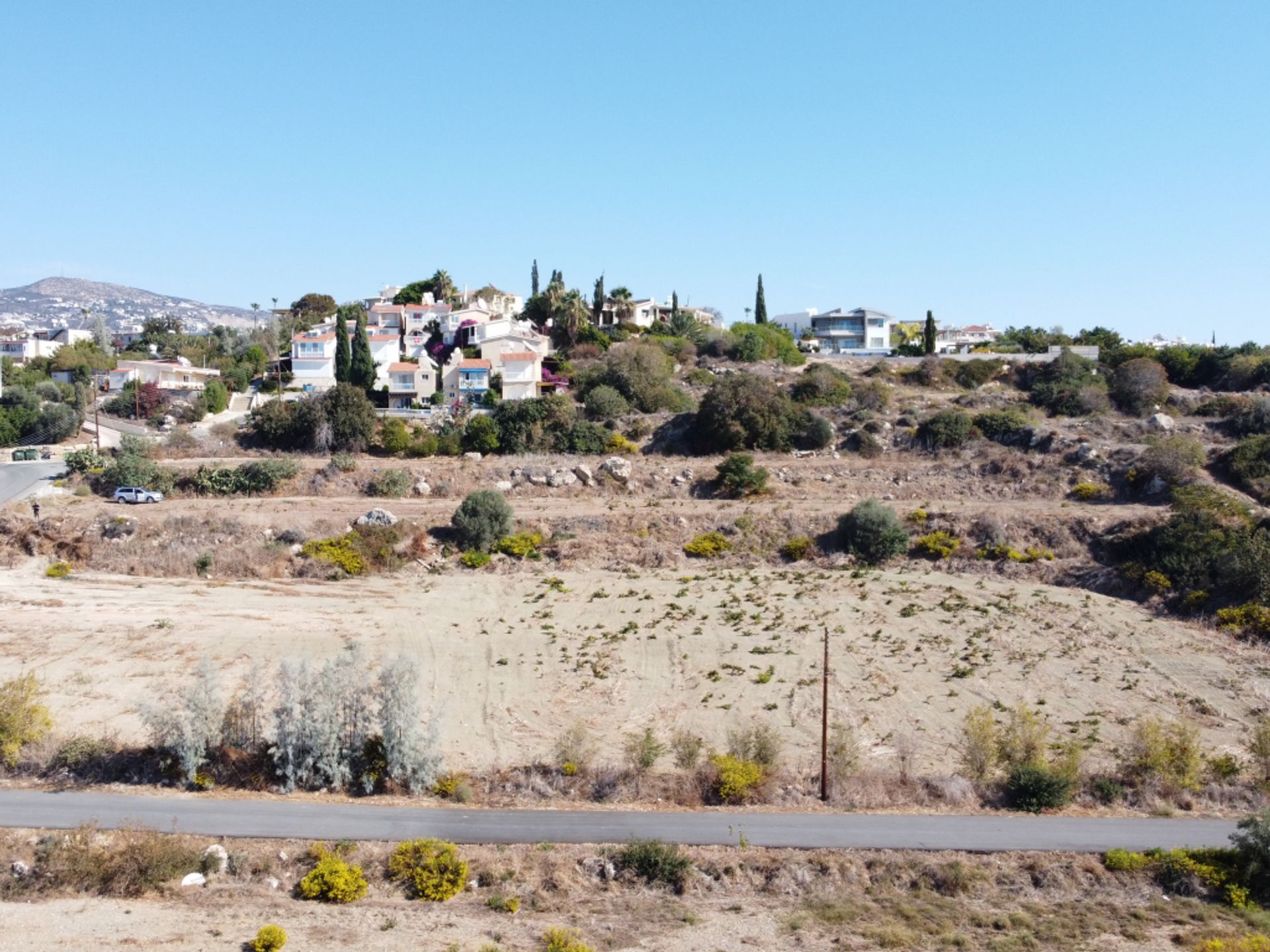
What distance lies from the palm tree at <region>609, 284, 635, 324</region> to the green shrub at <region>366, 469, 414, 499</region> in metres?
40.8

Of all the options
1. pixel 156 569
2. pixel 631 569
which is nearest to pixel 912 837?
pixel 631 569

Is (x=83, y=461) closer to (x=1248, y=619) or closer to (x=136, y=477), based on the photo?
(x=136, y=477)

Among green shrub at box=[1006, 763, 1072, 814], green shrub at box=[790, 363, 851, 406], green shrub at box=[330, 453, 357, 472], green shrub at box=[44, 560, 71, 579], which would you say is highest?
green shrub at box=[790, 363, 851, 406]

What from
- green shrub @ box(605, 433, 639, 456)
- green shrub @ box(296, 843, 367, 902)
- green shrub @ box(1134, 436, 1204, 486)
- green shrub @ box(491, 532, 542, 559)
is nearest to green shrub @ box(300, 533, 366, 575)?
green shrub @ box(491, 532, 542, 559)

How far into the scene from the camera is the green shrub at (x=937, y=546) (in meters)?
39.4

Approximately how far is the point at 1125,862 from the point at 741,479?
30.3 metres

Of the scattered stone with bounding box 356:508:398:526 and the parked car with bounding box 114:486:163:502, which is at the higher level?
the parked car with bounding box 114:486:163:502

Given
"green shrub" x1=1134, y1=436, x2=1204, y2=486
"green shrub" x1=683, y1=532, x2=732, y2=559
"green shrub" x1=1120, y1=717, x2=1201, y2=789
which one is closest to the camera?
"green shrub" x1=1120, y1=717, x2=1201, y2=789

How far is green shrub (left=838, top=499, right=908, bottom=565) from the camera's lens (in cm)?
3928

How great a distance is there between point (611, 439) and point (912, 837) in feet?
124

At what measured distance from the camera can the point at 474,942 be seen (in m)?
15.3

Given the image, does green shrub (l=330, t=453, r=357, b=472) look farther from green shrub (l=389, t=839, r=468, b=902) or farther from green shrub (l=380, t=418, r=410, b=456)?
green shrub (l=389, t=839, r=468, b=902)

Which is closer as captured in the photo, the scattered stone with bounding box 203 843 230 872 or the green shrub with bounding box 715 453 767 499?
the scattered stone with bounding box 203 843 230 872

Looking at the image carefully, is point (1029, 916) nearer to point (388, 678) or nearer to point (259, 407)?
point (388, 678)
